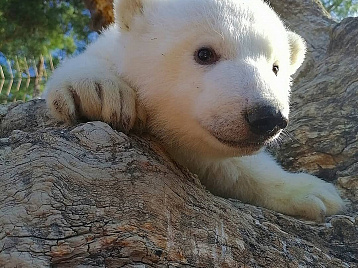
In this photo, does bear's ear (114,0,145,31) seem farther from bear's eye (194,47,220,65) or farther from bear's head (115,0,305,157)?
bear's eye (194,47,220,65)

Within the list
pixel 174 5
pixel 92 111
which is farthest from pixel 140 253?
pixel 174 5

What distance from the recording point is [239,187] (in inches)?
110

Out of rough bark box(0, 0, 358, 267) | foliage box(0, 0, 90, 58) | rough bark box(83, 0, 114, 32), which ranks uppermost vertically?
foliage box(0, 0, 90, 58)

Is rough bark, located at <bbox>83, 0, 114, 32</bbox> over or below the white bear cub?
over

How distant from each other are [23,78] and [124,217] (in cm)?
937

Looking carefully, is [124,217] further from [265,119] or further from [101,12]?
[101,12]

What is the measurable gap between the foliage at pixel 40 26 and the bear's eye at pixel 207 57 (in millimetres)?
6182

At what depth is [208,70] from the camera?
2.34 meters

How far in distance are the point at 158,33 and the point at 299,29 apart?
135 inches

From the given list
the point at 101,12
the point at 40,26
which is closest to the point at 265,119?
the point at 101,12

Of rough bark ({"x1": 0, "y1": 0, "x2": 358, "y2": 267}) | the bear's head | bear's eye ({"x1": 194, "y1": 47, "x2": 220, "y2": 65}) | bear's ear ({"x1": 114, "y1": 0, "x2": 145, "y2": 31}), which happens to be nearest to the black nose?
the bear's head

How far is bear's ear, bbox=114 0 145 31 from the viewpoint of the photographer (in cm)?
279

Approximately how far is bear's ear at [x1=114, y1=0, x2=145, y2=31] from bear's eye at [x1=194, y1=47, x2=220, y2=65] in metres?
0.58

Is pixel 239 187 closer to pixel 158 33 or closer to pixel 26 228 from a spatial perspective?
pixel 158 33
